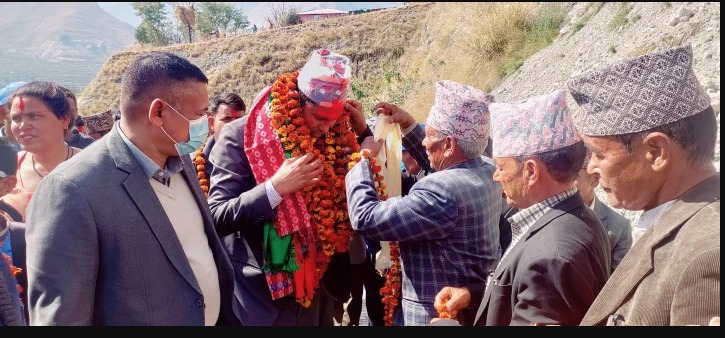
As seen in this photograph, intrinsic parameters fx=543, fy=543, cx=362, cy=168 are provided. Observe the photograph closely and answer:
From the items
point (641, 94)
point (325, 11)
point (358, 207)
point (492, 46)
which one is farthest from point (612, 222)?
point (325, 11)

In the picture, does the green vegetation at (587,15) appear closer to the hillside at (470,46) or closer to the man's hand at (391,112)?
the hillside at (470,46)

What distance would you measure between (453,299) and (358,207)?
581 mm

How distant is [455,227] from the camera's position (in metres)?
2.38

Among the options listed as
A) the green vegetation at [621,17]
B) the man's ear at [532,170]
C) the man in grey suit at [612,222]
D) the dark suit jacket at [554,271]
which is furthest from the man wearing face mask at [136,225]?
the green vegetation at [621,17]

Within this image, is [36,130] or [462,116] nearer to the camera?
[462,116]

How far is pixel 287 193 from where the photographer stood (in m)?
2.59

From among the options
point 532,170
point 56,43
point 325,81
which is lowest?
point 56,43

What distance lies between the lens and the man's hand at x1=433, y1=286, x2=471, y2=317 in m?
2.35

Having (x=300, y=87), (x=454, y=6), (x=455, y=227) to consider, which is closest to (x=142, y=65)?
(x=300, y=87)

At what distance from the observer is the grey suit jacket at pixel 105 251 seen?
1675 millimetres

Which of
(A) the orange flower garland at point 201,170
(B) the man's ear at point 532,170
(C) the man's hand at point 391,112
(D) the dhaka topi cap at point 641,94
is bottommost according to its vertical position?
(A) the orange flower garland at point 201,170

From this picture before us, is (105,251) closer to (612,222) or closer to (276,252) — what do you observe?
(276,252)

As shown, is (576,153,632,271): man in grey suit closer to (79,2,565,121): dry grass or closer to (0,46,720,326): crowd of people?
(0,46,720,326): crowd of people

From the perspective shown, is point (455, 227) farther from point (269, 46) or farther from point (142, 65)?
point (269, 46)
